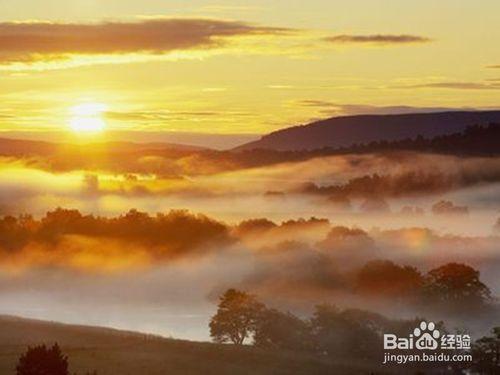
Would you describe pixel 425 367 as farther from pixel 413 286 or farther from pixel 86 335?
pixel 413 286

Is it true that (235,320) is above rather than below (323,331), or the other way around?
above

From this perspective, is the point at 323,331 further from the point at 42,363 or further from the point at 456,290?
the point at 42,363

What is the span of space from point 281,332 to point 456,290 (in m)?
35.0

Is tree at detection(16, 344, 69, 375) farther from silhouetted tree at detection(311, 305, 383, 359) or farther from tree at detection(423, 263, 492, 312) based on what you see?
tree at detection(423, 263, 492, 312)

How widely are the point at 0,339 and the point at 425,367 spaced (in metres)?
41.7

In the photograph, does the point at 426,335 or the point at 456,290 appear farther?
the point at 456,290

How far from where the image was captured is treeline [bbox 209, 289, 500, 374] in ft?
378

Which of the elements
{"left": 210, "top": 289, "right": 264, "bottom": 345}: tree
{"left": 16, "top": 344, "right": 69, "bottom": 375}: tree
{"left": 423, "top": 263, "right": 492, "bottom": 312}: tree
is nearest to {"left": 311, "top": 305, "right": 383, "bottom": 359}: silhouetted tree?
{"left": 210, "top": 289, "right": 264, "bottom": 345}: tree

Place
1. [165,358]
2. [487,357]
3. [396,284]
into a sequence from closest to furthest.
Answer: [165,358] → [487,357] → [396,284]

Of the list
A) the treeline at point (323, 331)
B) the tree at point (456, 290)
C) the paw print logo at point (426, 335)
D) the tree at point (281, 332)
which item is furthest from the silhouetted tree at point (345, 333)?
the tree at point (456, 290)

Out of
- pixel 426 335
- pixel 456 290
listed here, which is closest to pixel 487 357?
pixel 426 335

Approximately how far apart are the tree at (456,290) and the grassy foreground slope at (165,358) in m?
38.6

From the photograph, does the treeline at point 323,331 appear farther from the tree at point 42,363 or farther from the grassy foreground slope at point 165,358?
the tree at point 42,363

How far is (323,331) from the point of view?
419 feet
